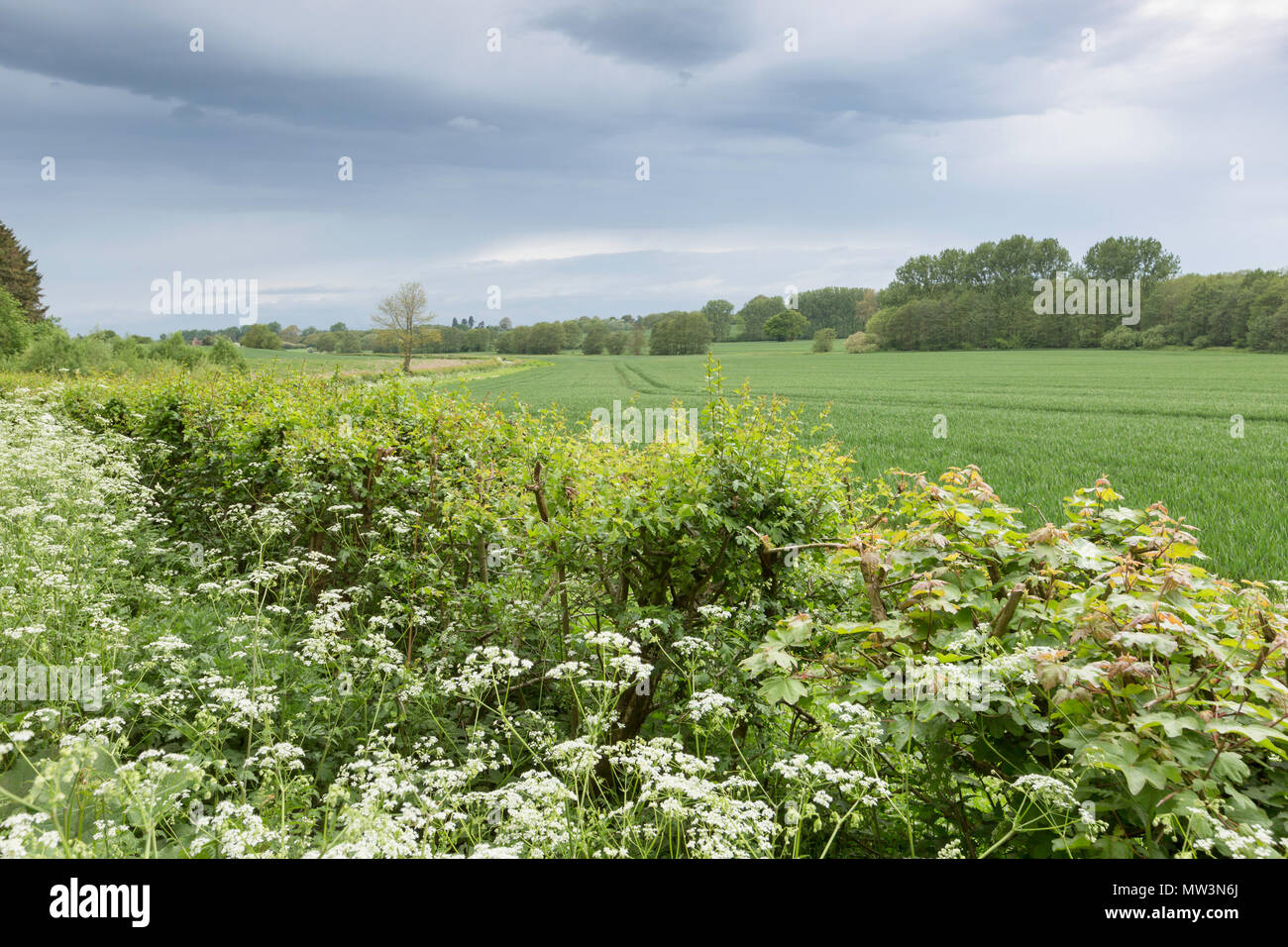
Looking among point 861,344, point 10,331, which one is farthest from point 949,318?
point 10,331

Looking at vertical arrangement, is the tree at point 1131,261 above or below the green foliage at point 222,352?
above

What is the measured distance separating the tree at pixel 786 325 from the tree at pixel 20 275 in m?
82.5

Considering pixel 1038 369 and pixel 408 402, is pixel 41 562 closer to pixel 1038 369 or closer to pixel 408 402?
pixel 408 402

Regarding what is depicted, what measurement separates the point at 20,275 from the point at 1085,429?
81275 mm

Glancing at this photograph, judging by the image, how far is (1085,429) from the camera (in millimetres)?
21172

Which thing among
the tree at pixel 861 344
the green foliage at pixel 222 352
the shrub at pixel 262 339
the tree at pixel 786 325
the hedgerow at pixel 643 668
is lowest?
the hedgerow at pixel 643 668

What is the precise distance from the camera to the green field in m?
10.5

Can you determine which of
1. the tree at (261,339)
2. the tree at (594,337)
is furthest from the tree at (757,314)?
the tree at (261,339)

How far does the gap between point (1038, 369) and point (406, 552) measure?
59.4 m

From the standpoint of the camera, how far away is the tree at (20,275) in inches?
2311

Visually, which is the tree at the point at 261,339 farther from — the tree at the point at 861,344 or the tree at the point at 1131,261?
the tree at the point at 1131,261

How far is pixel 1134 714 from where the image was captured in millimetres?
2018
